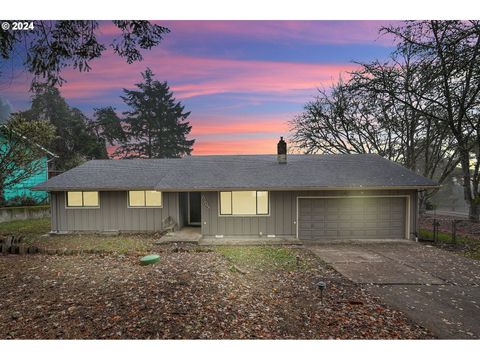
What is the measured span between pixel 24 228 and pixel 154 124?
15001 millimetres

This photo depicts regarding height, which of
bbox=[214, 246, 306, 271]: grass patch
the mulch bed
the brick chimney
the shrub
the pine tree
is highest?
the pine tree

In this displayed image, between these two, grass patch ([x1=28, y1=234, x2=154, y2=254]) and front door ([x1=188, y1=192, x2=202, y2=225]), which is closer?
grass patch ([x1=28, y1=234, x2=154, y2=254])

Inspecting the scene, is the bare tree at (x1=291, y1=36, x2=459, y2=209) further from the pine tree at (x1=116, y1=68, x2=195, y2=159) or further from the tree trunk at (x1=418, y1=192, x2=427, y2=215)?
the pine tree at (x1=116, y1=68, x2=195, y2=159)

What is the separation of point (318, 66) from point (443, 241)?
8.99 metres

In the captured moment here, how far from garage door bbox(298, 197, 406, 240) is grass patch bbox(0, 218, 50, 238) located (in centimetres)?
1209

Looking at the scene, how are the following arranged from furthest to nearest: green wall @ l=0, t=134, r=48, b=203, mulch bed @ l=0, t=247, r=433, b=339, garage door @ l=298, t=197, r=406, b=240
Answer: green wall @ l=0, t=134, r=48, b=203 → garage door @ l=298, t=197, r=406, b=240 → mulch bed @ l=0, t=247, r=433, b=339

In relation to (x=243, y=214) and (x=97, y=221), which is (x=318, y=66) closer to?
(x=243, y=214)

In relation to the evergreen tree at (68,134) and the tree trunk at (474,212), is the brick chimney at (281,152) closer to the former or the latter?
the tree trunk at (474,212)

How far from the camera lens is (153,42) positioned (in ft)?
17.0

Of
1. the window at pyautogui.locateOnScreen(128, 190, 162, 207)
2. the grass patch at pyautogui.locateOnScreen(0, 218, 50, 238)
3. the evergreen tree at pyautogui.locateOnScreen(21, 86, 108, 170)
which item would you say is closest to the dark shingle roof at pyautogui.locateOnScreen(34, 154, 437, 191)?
the window at pyautogui.locateOnScreen(128, 190, 162, 207)

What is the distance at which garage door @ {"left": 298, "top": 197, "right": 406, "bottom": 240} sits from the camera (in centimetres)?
991

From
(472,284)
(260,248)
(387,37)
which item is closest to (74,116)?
(260,248)

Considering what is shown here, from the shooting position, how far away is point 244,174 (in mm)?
10555
